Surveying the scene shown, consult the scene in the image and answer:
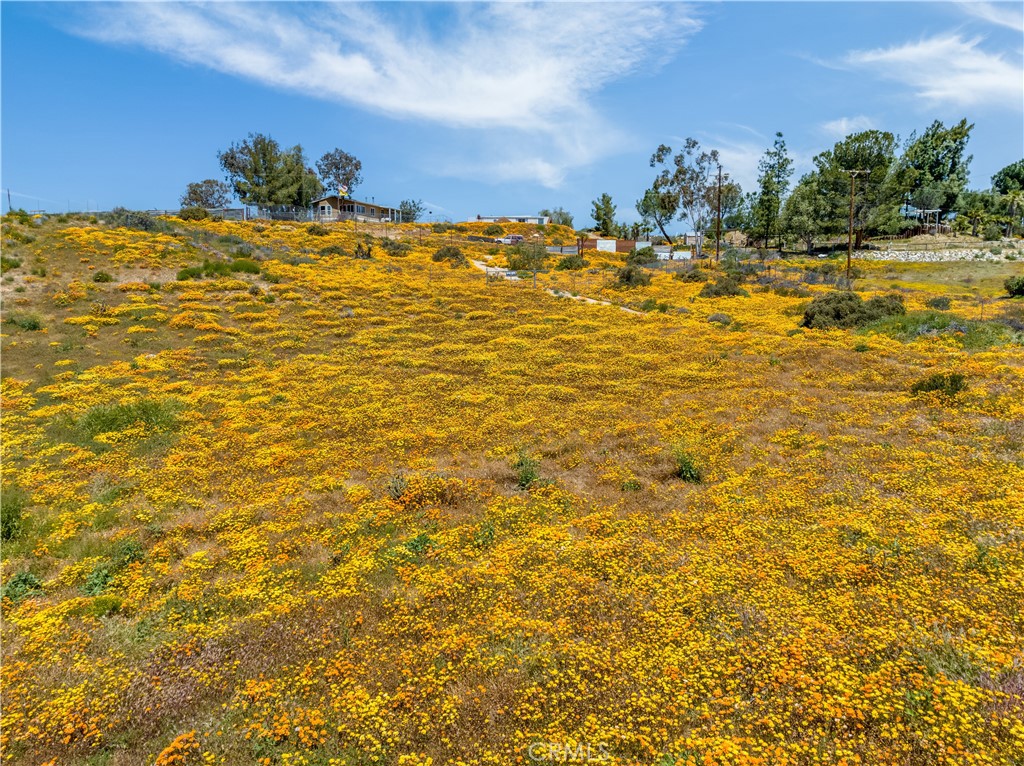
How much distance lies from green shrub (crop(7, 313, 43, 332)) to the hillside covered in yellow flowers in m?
0.14

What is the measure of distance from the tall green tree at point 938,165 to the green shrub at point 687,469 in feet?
375

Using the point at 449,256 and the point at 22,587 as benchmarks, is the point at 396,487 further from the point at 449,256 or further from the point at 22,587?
the point at 449,256

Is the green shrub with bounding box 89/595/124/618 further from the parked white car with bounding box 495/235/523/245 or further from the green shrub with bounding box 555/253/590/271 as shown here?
the parked white car with bounding box 495/235/523/245

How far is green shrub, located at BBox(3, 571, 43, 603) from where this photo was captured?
35.3ft

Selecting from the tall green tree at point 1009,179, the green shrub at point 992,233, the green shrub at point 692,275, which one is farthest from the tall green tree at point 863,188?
the tall green tree at point 1009,179

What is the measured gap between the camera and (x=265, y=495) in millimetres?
14594

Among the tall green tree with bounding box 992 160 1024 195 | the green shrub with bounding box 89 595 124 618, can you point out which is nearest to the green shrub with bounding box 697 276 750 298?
the green shrub with bounding box 89 595 124 618

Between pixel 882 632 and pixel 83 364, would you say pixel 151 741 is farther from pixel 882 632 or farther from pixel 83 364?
pixel 83 364

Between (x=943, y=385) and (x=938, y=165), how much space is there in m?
117

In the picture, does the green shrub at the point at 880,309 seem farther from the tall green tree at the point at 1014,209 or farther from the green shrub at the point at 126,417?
the tall green tree at the point at 1014,209

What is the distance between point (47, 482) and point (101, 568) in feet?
18.1

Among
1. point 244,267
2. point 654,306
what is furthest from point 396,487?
point 244,267

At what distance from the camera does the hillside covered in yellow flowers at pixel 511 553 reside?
7.65 metres

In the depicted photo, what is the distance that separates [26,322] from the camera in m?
27.4
